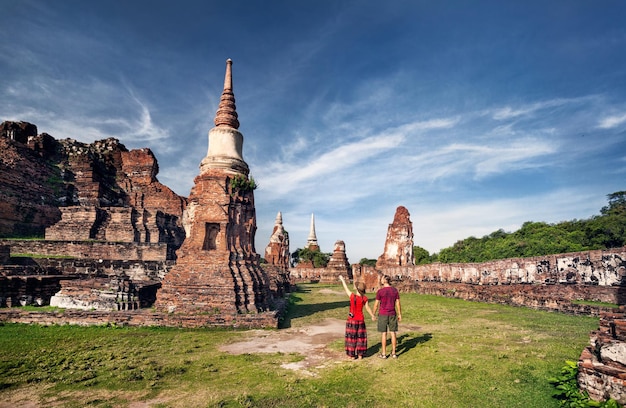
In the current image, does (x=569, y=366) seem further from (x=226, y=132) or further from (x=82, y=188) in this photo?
(x=82, y=188)

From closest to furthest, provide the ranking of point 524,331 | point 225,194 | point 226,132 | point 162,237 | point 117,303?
1. point 524,331
2. point 117,303
3. point 225,194
4. point 226,132
5. point 162,237

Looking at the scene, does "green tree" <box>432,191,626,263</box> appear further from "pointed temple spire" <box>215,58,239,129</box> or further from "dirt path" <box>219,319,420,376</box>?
"pointed temple spire" <box>215,58,239,129</box>

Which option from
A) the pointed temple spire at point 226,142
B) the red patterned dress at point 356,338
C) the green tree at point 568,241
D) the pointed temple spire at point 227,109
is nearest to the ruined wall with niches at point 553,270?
the red patterned dress at point 356,338

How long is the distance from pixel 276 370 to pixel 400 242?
72.1 ft

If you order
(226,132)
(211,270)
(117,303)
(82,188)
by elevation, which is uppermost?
(82,188)

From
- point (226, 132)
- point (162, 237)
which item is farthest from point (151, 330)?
point (162, 237)

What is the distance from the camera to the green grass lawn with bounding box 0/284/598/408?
417 centimetres

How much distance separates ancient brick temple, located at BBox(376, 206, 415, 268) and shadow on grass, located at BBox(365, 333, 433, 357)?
19.1m

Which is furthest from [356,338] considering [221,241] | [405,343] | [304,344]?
[221,241]

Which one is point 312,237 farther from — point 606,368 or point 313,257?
point 606,368

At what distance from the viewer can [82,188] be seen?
26.8 m

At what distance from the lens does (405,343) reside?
6680 mm

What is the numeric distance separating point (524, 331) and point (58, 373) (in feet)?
26.7

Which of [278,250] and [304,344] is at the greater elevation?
[278,250]
